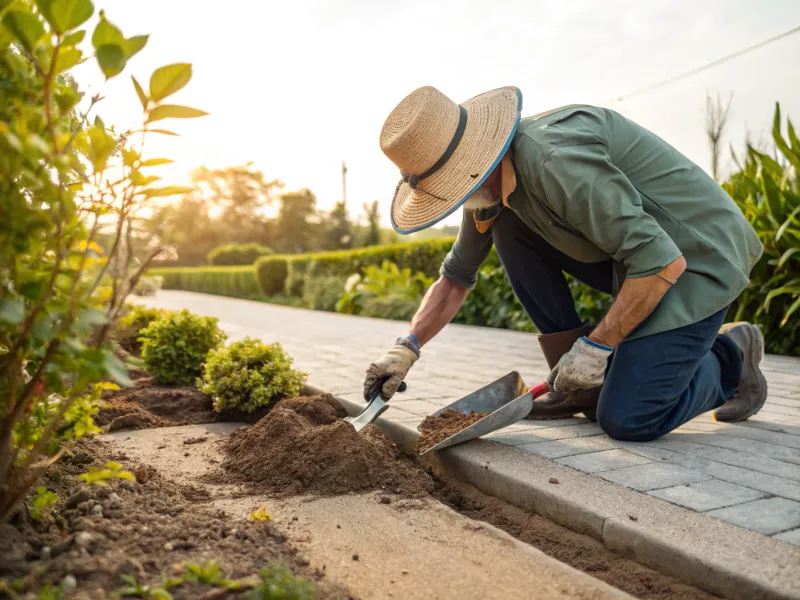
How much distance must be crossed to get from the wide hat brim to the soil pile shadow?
2.89 feet

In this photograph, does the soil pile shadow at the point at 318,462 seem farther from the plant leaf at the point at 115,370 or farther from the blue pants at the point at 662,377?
the plant leaf at the point at 115,370

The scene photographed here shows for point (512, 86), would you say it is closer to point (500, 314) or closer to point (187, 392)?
point (187, 392)

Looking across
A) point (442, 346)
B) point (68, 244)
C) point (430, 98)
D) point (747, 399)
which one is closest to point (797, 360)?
point (747, 399)

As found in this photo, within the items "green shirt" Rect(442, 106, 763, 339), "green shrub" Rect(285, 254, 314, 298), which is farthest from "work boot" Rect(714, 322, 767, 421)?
"green shrub" Rect(285, 254, 314, 298)

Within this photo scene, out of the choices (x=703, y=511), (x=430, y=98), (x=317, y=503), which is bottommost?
(x=317, y=503)

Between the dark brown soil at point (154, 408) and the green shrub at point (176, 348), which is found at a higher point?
the green shrub at point (176, 348)

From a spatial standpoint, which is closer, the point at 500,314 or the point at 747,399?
the point at 747,399

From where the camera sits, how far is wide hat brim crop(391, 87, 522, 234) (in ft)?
8.36

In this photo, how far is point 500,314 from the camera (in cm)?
820

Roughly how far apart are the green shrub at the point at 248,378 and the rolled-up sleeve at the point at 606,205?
68.6 inches

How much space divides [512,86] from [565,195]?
25.8 inches

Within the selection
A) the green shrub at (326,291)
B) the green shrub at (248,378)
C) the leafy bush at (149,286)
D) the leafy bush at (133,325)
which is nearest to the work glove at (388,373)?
the green shrub at (248,378)

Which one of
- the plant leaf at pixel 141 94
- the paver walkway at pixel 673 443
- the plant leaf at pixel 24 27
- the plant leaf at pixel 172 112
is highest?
the plant leaf at pixel 24 27

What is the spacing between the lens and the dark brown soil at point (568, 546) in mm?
1676
